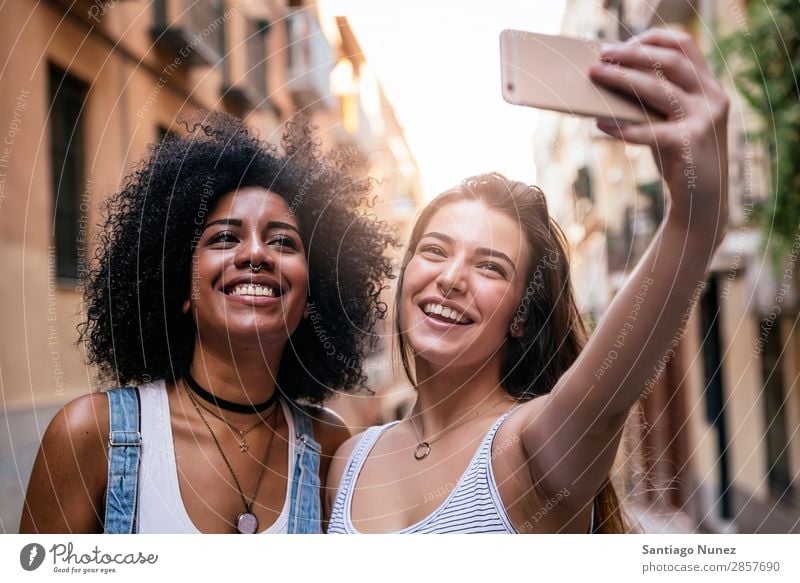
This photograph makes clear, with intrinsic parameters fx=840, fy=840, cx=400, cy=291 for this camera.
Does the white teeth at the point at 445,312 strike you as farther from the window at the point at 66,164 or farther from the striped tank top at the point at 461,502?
the window at the point at 66,164

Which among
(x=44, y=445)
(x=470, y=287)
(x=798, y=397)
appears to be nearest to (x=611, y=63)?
(x=470, y=287)

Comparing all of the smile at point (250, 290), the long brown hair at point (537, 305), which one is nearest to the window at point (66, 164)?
the smile at point (250, 290)

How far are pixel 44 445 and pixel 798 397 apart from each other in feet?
10.1

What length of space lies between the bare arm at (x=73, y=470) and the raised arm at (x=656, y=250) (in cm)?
71

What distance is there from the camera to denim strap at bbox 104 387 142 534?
1.38 metres

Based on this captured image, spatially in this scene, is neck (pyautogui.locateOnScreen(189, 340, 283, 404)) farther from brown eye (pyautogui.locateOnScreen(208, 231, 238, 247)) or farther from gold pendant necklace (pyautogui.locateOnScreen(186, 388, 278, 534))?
brown eye (pyautogui.locateOnScreen(208, 231, 238, 247))

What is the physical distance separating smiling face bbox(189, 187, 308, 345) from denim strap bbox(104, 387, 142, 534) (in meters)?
0.17

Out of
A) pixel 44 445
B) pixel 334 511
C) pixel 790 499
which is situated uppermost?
pixel 44 445

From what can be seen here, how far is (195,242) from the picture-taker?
1.39 metres

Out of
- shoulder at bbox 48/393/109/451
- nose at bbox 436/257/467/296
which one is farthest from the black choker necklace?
nose at bbox 436/257/467/296

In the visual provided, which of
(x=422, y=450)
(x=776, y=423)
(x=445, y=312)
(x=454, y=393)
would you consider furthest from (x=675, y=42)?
(x=776, y=423)

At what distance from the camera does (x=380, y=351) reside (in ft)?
4.73

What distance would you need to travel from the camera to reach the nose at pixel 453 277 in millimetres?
Result: 1341
